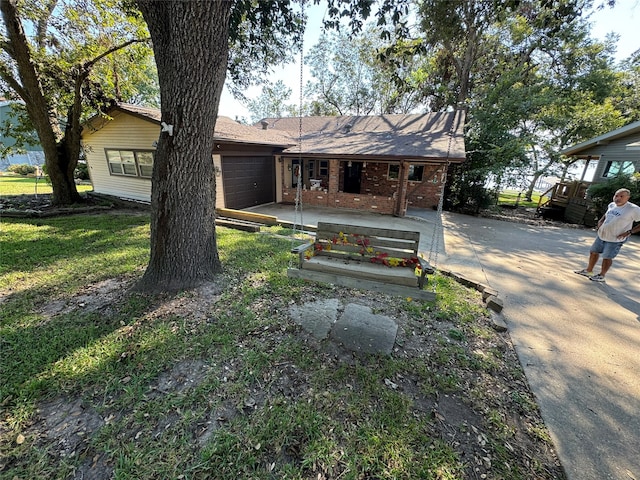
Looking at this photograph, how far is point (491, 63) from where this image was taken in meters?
17.8

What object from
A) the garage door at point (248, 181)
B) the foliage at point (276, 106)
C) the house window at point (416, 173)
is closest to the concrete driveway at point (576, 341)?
the house window at point (416, 173)

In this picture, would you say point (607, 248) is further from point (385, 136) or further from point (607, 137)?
point (607, 137)

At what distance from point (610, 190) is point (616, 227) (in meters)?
7.54

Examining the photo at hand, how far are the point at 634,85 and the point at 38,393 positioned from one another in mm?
30792

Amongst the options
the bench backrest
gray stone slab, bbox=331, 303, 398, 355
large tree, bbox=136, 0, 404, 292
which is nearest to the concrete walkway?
the bench backrest

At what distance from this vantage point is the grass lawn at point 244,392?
1.86 metres

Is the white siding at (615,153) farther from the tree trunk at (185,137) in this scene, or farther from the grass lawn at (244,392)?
the tree trunk at (185,137)

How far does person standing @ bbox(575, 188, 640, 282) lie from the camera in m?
4.75

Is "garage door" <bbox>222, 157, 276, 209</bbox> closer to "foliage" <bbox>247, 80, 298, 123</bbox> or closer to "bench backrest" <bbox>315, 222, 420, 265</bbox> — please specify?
"bench backrest" <bbox>315, 222, 420, 265</bbox>

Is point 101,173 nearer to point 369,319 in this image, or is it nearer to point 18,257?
point 18,257

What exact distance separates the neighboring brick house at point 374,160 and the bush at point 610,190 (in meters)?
5.32

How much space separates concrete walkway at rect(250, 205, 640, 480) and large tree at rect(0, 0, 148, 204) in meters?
11.1

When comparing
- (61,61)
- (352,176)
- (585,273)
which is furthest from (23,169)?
(585,273)

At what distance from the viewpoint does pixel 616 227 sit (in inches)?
193
